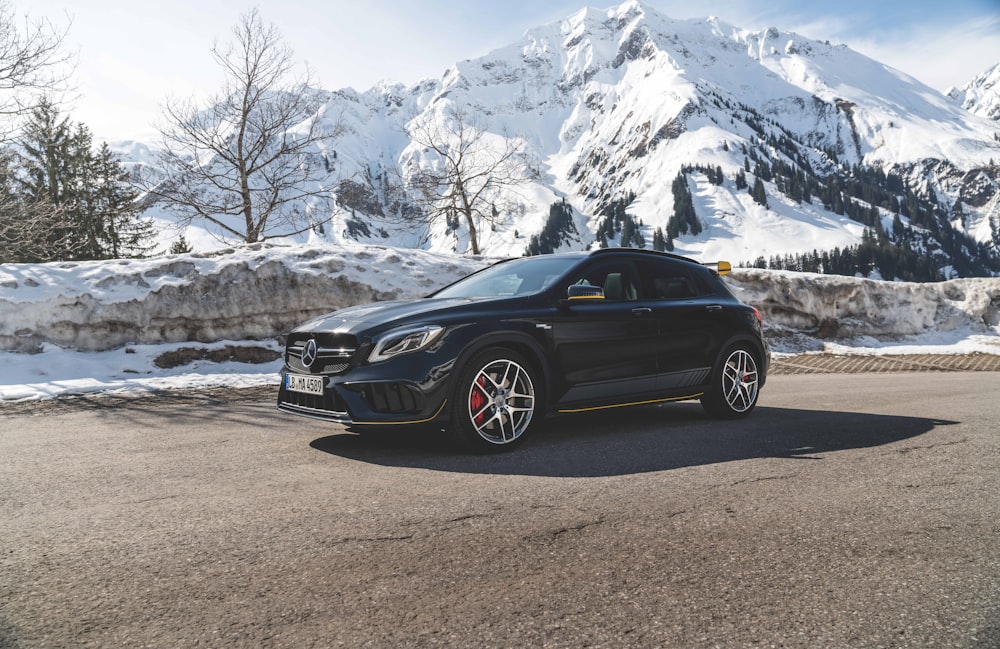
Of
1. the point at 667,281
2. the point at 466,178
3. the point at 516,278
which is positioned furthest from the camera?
the point at 466,178

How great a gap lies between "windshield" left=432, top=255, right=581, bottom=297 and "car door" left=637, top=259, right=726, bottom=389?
2.58 ft

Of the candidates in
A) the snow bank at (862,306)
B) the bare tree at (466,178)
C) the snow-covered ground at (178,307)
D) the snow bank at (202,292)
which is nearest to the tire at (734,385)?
the snow-covered ground at (178,307)

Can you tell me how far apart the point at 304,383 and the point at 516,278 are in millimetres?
1930

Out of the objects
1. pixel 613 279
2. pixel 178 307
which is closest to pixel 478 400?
pixel 613 279

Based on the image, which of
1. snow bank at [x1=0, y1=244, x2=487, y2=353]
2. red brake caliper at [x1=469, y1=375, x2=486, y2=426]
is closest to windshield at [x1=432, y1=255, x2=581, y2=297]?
red brake caliper at [x1=469, y1=375, x2=486, y2=426]

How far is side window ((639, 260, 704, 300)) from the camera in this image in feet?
20.0

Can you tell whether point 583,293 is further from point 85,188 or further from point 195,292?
point 85,188

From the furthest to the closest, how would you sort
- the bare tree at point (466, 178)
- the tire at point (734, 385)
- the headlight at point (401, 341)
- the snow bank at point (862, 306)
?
the bare tree at point (466, 178) < the snow bank at point (862, 306) < the tire at point (734, 385) < the headlight at point (401, 341)

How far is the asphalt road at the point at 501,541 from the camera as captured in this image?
2.18m

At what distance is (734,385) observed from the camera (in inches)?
255

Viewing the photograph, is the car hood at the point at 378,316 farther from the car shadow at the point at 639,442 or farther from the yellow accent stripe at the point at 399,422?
the car shadow at the point at 639,442

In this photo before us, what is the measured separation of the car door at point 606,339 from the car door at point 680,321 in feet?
0.35

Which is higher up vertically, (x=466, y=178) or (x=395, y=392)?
(x=466, y=178)

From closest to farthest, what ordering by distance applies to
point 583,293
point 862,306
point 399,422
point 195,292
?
1. point 399,422
2. point 583,293
3. point 195,292
4. point 862,306
